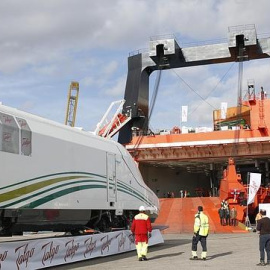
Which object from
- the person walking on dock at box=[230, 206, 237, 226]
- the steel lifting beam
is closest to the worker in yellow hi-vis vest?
the person walking on dock at box=[230, 206, 237, 226]

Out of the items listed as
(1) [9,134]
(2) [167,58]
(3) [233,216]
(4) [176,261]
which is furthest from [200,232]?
(2) [167,58]

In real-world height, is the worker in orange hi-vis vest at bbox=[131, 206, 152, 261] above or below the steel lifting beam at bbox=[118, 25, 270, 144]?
below

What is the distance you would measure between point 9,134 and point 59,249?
3592 mm

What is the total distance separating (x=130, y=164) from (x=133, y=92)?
3014cm

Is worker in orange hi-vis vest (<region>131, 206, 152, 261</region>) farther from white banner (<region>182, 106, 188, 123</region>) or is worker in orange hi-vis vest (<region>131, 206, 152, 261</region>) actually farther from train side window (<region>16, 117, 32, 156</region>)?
white banner (<region>182, 106, 188, 123</region>)

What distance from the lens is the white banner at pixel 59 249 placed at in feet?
36.1

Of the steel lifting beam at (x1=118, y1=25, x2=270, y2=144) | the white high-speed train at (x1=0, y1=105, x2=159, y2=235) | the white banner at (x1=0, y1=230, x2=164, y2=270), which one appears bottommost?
the white banner at (x1=0, y1=230, x2=164, y2=270)

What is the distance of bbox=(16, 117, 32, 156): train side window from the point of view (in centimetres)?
1173

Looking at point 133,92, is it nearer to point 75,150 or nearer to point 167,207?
point 167,207

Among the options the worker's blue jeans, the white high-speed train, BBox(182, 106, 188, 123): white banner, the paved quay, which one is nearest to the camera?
the white high-speed train

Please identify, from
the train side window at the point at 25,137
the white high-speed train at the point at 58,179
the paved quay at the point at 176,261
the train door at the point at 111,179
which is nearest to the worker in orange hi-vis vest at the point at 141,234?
the paved quay at the point at 176,261

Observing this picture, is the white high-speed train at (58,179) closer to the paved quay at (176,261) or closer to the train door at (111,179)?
the train door at (111,179)

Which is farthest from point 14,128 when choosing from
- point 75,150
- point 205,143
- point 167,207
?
point 205,143

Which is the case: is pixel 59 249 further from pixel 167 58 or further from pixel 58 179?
pixel 167 58
